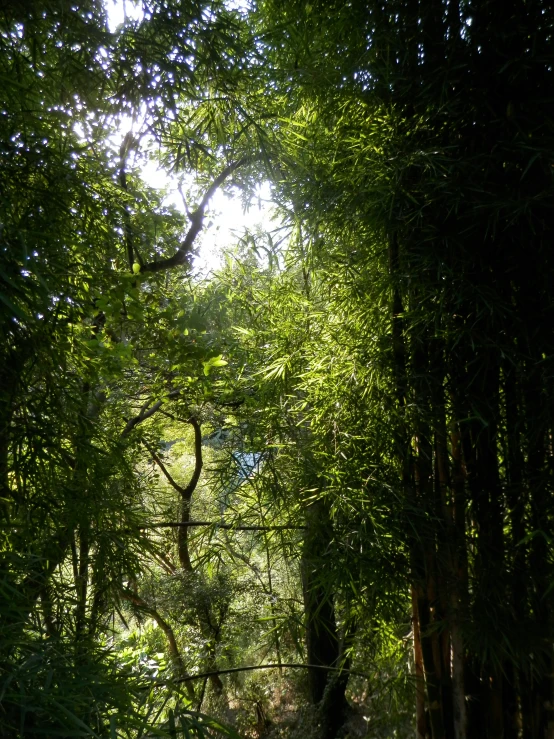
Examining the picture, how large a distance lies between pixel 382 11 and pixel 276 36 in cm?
32

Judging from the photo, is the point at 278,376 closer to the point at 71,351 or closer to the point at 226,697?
the point at 71,351

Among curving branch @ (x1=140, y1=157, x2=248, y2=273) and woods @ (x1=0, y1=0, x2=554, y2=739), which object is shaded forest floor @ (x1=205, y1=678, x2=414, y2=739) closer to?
woods @ (x1=0, y1=0, x2=554, y2=739)

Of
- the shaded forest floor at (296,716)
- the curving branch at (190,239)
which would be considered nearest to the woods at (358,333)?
the shaded forest floor at (296,716)

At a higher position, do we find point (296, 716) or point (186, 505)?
point (186, 505)

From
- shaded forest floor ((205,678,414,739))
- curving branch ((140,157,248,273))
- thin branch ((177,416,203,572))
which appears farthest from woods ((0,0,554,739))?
thin branch ((177,416,203,572))

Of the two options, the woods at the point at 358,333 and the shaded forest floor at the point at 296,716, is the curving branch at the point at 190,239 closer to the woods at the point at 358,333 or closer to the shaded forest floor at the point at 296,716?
the woods at the point at 358,333

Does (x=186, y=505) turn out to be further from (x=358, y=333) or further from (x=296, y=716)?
(x=358, y=333)

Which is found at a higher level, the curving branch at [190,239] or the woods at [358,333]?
the curving branch at [190,239]

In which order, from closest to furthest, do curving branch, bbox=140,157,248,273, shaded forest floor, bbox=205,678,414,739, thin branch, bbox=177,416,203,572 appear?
shaded forest floor, bbox=205,678,414,739 → curving branch, bbox=140,157,248,273 → thin branch, bbox=177,416,203,572

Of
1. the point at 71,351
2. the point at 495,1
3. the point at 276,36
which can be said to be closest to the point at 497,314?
the point at 495,1

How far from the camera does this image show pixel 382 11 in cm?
175

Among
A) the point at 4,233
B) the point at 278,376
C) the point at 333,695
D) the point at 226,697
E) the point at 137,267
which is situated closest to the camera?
the point at 4,233

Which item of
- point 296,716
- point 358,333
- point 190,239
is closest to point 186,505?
point 296,716

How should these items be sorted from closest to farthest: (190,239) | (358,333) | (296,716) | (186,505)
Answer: (358,333) < (190,239) < (296,716) < (186,505)
